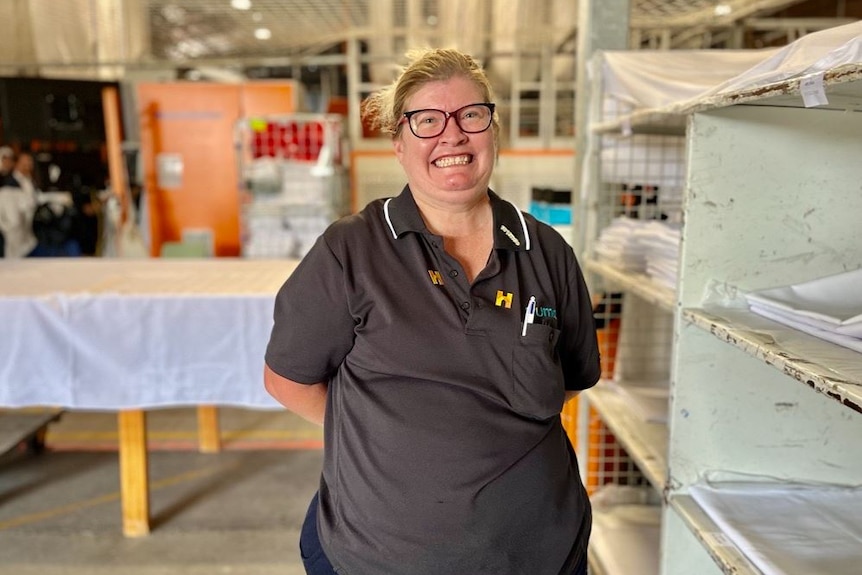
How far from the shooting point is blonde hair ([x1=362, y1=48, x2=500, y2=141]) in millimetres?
1319

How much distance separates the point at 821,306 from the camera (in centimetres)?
128

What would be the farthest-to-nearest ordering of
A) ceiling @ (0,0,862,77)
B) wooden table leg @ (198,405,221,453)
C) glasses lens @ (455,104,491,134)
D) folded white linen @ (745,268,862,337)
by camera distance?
ceiling @ (0,0,862,77) < wooden table leg @ (198,405,221,453) < glasses lens @ (455,104,491,134) < folded white linen @ (745,268,862,337)

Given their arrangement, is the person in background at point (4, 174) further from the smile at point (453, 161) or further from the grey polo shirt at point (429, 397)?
the smile at point (453, 161)

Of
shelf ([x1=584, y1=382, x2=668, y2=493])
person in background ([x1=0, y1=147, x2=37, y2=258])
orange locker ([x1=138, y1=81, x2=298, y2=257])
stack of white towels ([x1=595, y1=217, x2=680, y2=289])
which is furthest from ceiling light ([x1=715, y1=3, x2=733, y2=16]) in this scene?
person in background ([x1=0, y1=147, x2=37, y2=258])

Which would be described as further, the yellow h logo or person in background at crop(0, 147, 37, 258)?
person in background at crop(0, 147, 37, 258)

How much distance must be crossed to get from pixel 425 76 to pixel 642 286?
3.08 feet

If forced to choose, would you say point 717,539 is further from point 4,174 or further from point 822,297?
point 4,174

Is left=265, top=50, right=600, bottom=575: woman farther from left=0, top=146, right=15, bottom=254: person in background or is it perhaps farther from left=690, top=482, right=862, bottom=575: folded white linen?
left=0, top=146, right=15, bottom=254: person in background

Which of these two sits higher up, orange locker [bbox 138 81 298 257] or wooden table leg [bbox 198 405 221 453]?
orange locker [bbox 138 81 298 257]

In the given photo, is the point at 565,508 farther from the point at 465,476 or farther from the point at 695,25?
the point at 695,25

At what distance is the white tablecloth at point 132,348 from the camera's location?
102 inches

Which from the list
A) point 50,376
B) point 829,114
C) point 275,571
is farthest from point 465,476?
point 50,376

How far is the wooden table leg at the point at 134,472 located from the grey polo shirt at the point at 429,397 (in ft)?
5.61

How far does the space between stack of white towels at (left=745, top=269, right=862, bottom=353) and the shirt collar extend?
19.9 inches
